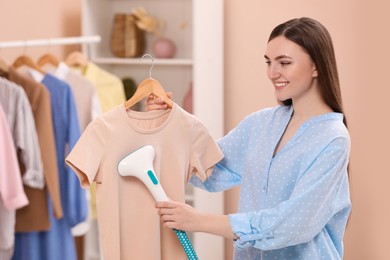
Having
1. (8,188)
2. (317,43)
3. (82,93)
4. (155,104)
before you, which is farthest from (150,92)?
(82,93)

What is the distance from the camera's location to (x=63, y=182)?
2.93 meters

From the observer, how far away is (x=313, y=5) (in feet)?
7.91

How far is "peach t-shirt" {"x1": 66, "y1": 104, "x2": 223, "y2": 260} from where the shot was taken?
1.56 meters

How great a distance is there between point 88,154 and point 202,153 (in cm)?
29

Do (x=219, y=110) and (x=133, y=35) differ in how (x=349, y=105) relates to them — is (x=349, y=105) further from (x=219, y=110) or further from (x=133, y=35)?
(x=133, y=35)

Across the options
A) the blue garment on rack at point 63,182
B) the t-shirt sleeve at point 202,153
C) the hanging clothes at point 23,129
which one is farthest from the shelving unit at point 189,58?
the t-shirt sleeve at point 202,153

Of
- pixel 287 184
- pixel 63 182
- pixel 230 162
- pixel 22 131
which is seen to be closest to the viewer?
pixel 287 184

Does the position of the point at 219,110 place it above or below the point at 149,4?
below

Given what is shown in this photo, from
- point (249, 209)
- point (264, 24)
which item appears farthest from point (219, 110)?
point (249, 209)

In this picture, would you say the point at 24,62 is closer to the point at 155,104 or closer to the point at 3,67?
the point at 3,67

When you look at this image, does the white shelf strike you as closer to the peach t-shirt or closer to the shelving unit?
the shelving unit

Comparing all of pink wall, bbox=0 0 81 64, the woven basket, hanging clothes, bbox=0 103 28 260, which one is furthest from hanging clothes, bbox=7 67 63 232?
the woven basket

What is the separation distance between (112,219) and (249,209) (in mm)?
362

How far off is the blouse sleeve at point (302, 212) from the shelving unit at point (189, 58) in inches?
66.3
